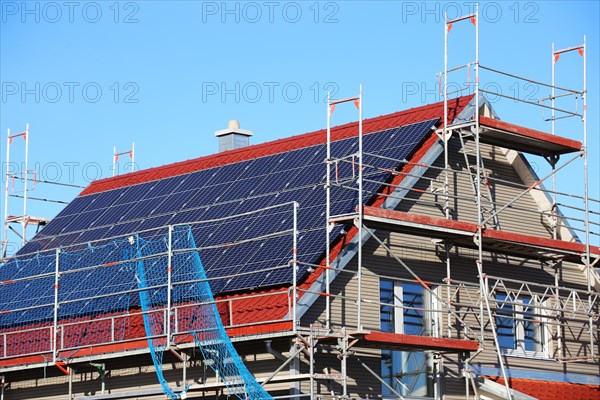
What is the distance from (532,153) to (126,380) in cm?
1061

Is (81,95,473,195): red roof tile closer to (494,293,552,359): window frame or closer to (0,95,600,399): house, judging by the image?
(0,95,600,399): house

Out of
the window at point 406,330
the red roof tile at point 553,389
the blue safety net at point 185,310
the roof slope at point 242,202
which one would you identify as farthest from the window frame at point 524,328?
the blue safety net at point 185,310

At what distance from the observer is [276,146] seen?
32.9 meters

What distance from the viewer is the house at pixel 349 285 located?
25.8 m

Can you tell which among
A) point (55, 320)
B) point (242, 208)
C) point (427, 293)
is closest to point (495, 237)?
point (427, 293)

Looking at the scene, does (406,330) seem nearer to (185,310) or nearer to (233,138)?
(185,310)

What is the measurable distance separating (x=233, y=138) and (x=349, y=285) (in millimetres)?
11043

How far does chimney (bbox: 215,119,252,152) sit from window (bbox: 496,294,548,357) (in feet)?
33.2

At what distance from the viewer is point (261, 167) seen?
3209cm

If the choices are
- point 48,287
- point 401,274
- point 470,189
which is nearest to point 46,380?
point 48,287

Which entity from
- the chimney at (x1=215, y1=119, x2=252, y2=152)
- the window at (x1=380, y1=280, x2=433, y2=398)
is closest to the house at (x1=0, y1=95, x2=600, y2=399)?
the window at (x1=380, y1=280, x2=433, y2=398)

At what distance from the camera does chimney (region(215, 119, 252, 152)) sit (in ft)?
120

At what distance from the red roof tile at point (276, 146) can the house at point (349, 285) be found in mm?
83

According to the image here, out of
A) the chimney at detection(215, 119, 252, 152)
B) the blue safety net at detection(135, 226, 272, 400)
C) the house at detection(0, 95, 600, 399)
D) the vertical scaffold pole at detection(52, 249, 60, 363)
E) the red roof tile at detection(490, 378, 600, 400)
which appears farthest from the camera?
the chimney at detection(215, 119, 252, 152)
